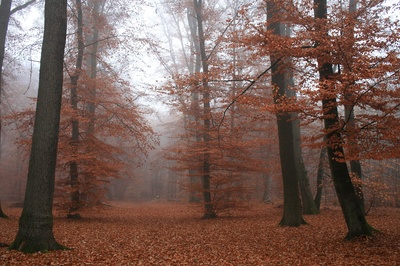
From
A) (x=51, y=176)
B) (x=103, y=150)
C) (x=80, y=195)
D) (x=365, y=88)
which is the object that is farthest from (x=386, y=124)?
(x=80, y=195)

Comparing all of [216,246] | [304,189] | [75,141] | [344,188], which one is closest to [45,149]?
[216,246]

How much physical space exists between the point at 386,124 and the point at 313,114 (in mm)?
1337

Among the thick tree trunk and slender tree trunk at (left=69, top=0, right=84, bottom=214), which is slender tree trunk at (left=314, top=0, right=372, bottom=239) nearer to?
the thick tree trunk

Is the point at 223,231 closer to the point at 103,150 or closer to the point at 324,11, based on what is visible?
the point at 103,150

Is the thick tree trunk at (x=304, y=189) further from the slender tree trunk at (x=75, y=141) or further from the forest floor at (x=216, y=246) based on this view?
the slender tree trunk at (x=75, y=141)

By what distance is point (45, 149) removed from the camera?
6266mm

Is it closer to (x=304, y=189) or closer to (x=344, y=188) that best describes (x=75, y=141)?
(x=344, y=188)

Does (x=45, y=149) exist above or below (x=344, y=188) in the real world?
above

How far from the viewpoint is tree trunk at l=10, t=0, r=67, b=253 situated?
605 cm

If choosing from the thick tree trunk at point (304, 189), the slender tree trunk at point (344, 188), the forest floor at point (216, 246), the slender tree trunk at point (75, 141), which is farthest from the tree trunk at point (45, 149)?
the thick tree trunk at point (304, 189)

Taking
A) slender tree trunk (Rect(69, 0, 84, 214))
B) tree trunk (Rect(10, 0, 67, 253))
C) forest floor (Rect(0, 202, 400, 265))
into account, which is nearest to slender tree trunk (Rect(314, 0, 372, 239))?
forest floor (Rect(0, 202, 400, 265))

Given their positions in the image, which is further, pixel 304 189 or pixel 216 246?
pixel 304 189

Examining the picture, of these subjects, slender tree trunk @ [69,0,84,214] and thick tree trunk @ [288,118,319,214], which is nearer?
slender tree trunk @ [69,0,84,214]

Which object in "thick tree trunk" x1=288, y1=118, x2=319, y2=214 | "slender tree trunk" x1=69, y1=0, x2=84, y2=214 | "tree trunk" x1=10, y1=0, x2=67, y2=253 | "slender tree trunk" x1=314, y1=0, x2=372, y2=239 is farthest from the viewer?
"thick tree trunk" x1=288, y1=118, x2=319, y2=214
